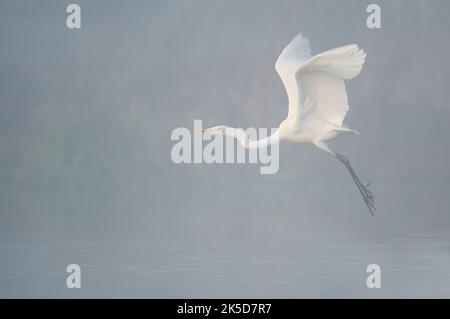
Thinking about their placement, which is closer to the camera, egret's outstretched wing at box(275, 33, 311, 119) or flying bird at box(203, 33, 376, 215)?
flying bird at box(203, 33, 376, 215)

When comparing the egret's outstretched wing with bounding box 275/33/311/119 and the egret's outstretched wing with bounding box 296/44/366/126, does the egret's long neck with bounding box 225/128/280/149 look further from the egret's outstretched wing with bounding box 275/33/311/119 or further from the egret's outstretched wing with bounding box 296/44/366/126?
the egret's outstretched wing with bounding box 296/44/366/126

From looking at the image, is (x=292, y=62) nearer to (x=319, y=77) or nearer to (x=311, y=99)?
(x=311, y=99)

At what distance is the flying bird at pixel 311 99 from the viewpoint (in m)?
10.9

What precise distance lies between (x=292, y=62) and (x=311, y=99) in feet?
2.66

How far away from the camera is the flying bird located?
10.9 m

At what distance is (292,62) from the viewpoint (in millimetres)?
12367

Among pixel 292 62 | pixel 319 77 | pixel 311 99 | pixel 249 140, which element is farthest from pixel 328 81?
pixel 249 140

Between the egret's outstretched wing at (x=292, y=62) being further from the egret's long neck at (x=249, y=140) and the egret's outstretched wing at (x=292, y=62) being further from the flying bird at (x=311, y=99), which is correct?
the egret's long neck at (x=249, y=140)

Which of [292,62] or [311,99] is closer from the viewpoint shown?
[311,99]

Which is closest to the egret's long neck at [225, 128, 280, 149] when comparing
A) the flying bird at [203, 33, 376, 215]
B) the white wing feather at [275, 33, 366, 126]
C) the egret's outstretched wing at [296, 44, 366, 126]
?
the flying bird at [203, 33, 376, 215]

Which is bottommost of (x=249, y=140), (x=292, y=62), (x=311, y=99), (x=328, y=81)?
(x=249, y=140)

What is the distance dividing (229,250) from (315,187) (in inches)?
618
